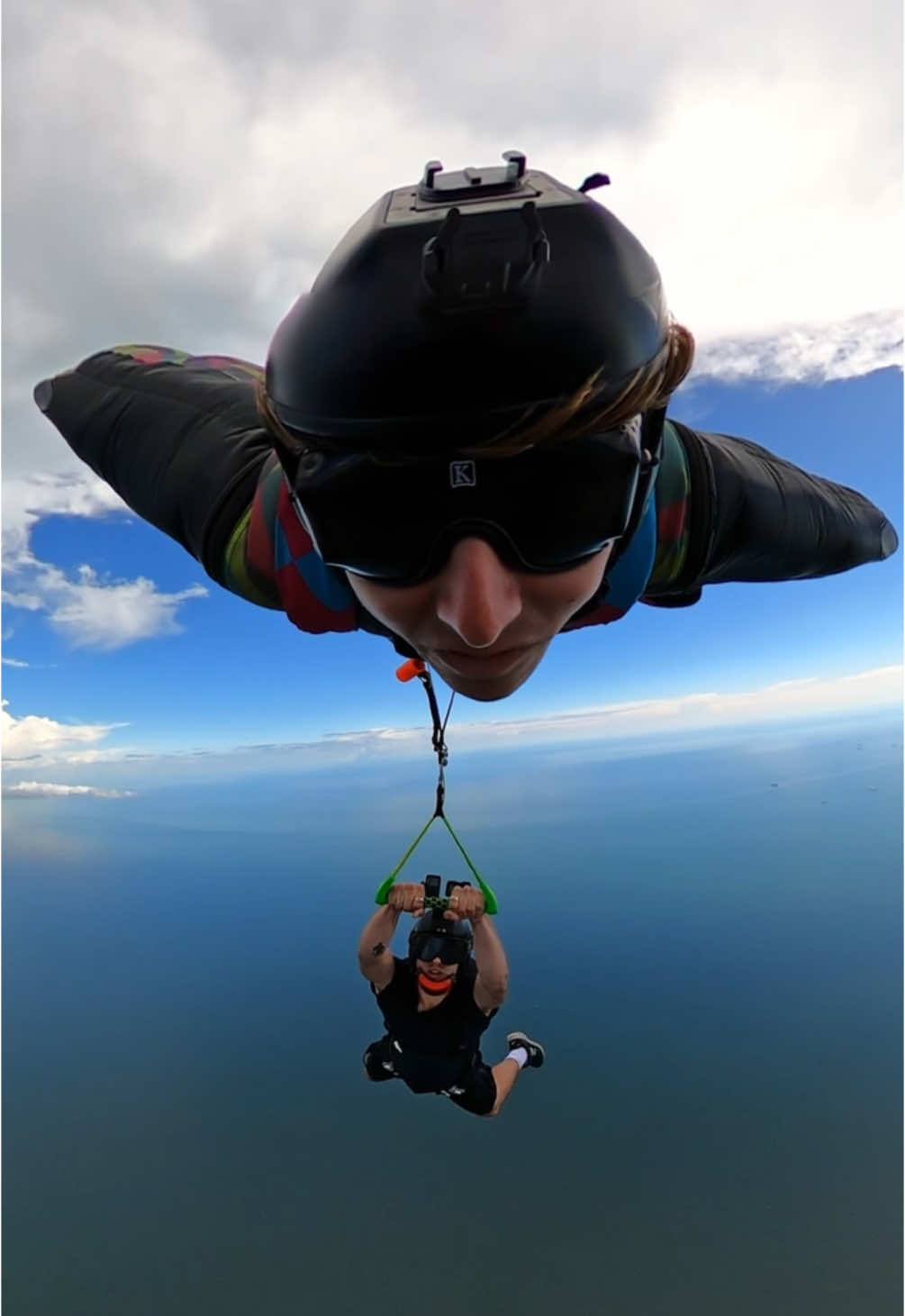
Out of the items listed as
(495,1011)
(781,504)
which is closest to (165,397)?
(781,504)

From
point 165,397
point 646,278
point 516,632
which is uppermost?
point 165,397

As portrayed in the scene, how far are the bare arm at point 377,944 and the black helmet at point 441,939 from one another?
0.10m

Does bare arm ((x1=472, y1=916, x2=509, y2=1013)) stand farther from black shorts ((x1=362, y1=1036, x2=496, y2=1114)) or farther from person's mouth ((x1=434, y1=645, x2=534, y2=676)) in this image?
person's mouth ((x1=434, y1=645, x2=534, y2=676))

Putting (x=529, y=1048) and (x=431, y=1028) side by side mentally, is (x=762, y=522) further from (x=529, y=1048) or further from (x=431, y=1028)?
(x=529, y=1048)

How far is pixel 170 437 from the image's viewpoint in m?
1.53

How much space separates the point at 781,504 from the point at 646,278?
0.92m

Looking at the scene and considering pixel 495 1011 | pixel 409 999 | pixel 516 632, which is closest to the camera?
pixel 516 632

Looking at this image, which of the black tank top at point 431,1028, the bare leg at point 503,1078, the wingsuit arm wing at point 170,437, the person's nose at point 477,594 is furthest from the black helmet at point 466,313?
the bare leg at point 503,1078

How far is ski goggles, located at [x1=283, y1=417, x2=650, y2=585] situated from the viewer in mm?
856

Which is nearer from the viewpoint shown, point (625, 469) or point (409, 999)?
point (625, 469)

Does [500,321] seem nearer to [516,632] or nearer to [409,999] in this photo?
[516,632]

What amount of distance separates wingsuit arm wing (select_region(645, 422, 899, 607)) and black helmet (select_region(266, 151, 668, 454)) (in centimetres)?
70

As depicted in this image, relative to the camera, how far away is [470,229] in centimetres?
71

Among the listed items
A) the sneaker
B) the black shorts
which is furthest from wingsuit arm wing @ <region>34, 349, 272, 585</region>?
the sneaker
